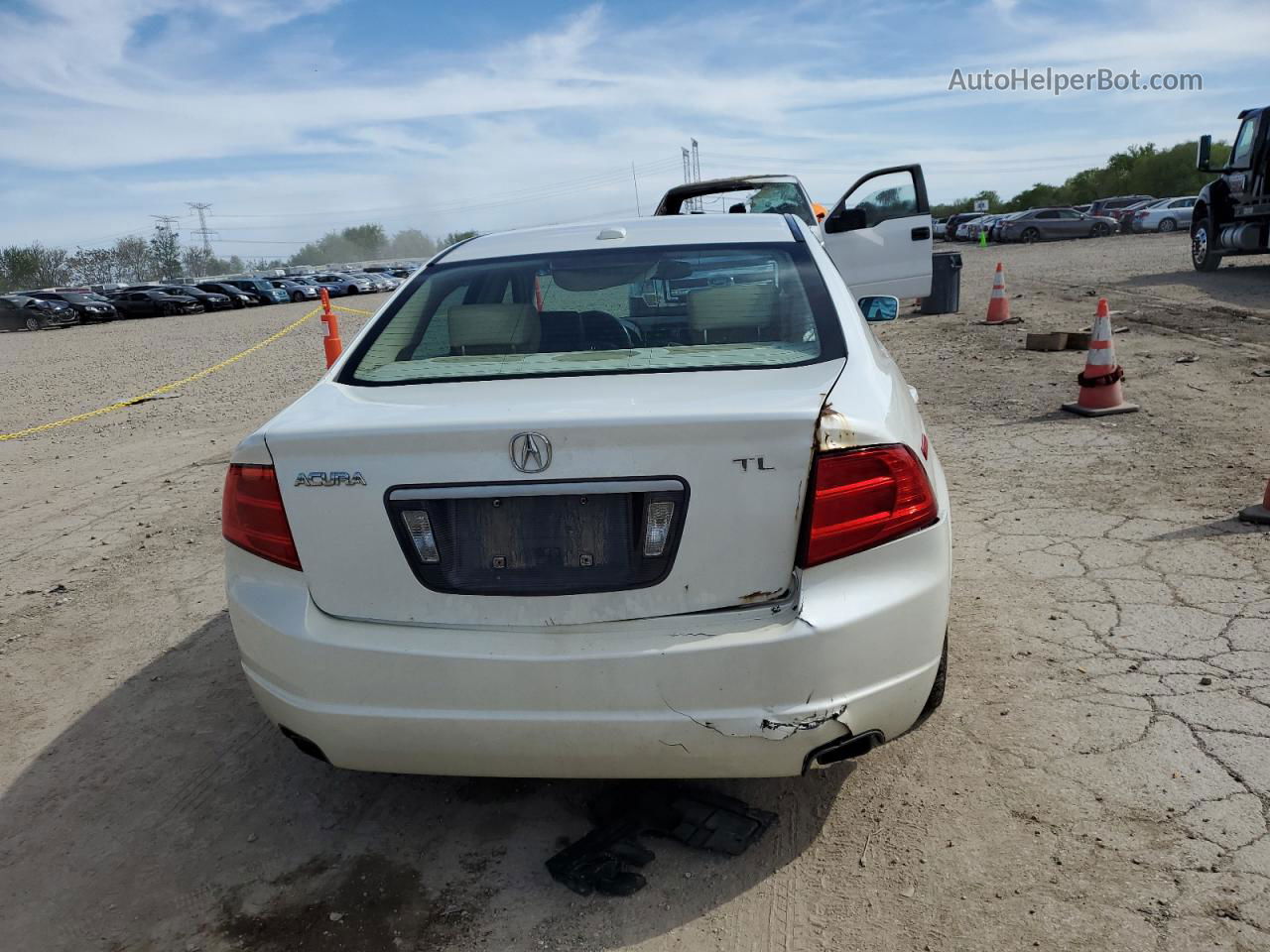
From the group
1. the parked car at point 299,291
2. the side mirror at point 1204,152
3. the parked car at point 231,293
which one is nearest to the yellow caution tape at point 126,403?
the side mirror at point 1204,152

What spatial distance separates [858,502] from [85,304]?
43.3 meters

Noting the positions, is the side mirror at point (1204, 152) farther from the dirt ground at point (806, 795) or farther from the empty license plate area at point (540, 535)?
the empty license plate area at point (540, 535)

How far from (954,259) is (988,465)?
9.68 meters

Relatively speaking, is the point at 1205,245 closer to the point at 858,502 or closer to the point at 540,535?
the point at 858,502

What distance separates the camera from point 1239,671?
324cm

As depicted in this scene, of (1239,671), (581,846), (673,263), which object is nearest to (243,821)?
(581,846)

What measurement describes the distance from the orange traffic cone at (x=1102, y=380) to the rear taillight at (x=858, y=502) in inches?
212

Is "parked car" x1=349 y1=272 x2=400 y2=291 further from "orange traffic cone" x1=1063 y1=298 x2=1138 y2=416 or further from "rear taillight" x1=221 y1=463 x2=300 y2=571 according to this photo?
"rear taillight" x1=221 y1=463 x2=300 y2=571

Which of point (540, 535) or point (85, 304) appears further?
point (85, 304)

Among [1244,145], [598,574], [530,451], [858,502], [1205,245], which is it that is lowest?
[1205,245]

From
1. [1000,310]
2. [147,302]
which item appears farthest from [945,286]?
[147,302]

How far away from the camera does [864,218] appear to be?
37.7 ft

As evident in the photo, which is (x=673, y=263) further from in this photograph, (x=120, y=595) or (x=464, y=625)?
Result: (x=120, y=595)

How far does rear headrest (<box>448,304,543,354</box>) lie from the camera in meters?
3.00
